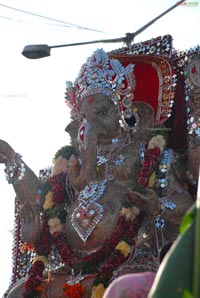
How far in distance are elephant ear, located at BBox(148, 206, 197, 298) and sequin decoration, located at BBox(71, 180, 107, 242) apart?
374cm

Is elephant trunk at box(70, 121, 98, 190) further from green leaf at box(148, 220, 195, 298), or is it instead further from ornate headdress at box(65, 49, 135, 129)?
green leaf at box(148, 220, 195, 298)

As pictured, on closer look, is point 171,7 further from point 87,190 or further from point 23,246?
point 23,246

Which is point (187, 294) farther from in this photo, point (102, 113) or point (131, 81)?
point (131, 81)

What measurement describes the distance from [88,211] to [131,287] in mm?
3427

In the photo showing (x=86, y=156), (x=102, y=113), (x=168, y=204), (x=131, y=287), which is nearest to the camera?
(x=131, y=287)

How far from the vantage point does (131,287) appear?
2215mm

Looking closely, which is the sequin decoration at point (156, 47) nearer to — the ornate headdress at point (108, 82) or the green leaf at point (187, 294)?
the ornate headdress at point (108, 82)

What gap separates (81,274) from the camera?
5418 mm

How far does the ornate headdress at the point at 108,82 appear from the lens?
5930 millimetres

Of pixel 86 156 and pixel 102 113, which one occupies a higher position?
pixel 102 113

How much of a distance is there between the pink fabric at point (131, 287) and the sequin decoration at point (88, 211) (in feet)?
10.8

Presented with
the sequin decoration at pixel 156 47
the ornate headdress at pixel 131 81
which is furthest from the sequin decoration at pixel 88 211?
the sequin decoration at pixel 156 47

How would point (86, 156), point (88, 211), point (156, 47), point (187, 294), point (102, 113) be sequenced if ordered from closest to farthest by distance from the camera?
point (187, 294), point (88, 211), point (86, 156), point (102, 113), point (156, 47)

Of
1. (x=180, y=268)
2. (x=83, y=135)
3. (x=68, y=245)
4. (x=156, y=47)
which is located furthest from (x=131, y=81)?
(x=180, y=268)
